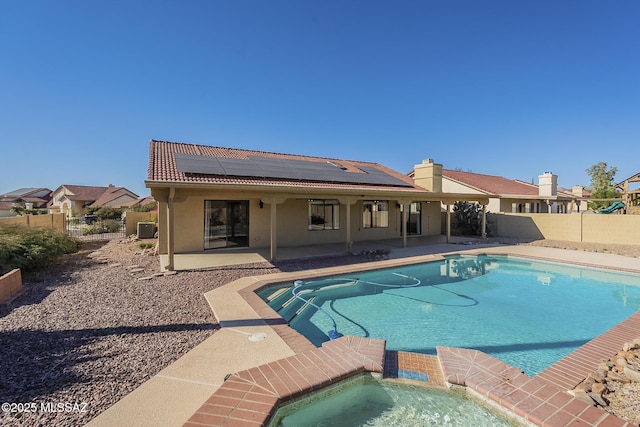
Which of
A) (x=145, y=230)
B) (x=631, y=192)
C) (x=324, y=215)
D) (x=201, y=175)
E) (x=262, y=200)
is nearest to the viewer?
(x=262, y=200)

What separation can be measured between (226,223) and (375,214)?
8.45m

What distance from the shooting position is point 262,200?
33.1 ft

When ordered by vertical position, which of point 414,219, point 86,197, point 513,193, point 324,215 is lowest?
point 414,219

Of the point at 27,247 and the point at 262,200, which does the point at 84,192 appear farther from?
the point at 262,200

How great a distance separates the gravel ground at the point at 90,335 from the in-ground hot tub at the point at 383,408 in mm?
1685

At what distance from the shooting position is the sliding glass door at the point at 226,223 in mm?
12398

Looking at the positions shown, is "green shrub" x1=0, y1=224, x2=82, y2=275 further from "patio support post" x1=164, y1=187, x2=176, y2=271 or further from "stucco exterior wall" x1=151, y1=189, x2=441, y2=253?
"patio support post" x1=164, y1=187, x2=176, y2=271

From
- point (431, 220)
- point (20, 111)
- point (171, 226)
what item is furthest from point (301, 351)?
point (20, 111)

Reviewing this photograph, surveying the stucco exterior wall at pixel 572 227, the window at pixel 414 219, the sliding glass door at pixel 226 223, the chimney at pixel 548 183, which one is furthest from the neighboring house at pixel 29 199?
the chimney at pixel 548 183

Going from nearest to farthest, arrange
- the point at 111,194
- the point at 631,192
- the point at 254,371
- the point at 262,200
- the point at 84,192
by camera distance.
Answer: the point at 254,371, the point at 262,200, the point at 631,192, the point at 111,194, the point at 84,192

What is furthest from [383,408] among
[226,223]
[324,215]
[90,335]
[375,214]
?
[375,214]

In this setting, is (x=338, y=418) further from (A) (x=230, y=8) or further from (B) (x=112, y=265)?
(A) (x=230, y=8)

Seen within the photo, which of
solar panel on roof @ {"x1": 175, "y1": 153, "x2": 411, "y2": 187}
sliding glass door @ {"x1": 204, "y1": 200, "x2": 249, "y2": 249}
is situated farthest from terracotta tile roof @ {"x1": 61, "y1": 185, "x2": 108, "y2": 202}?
sliding glass door @ {"x1": 204, "y1": 200, "x2": 249, "y2": 249}

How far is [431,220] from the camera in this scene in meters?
19.9
